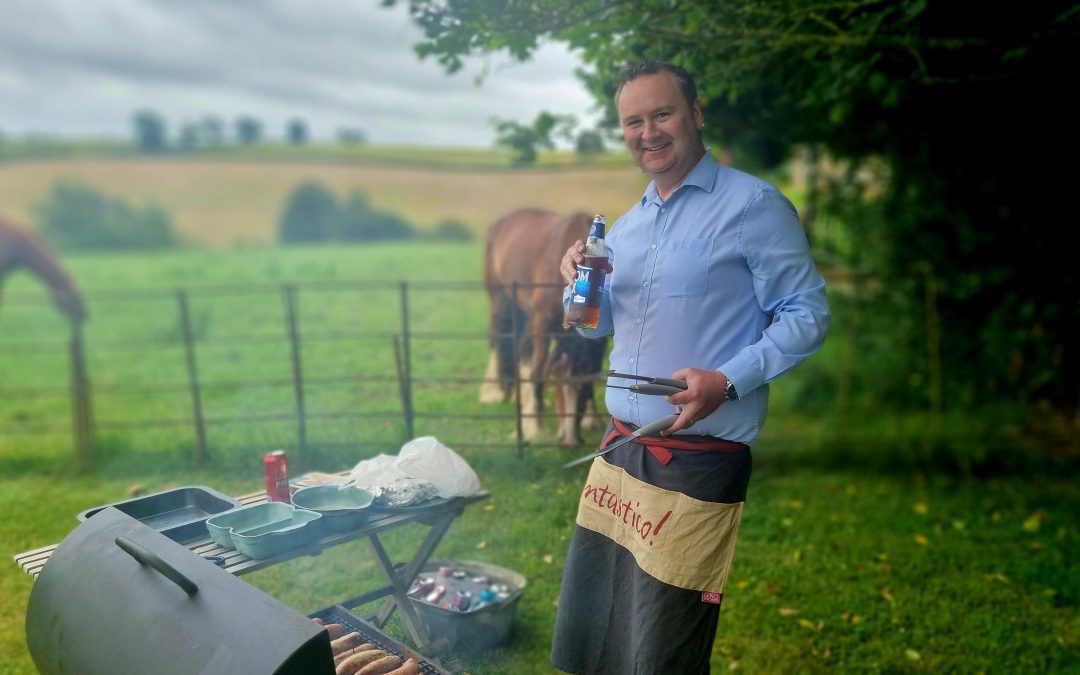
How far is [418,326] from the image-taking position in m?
5.80

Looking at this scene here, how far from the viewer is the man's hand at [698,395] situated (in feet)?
6.80

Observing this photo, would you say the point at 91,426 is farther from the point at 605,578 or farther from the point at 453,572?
the point at 605,578

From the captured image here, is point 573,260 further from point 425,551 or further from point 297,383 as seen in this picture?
point 297,383

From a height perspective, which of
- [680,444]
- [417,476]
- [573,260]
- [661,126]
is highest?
[661,126]

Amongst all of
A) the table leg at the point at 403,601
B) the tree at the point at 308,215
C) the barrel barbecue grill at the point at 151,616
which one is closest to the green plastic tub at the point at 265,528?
the barrel barbecue grill at the point at 151,616

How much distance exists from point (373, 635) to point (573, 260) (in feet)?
5.34

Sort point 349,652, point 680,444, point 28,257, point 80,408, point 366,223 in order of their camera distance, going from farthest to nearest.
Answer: point 366,223, point 28,257, point 80,408, point 349,652, point 680,444

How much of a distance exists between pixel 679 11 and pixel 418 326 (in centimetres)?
311

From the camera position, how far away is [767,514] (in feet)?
18.1

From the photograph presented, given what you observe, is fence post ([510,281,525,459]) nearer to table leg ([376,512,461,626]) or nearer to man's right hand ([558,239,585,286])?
table leg ([376,512,461,626])

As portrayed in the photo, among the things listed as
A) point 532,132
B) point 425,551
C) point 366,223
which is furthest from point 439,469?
point 366,223

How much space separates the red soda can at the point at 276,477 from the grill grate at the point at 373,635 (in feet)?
1.66

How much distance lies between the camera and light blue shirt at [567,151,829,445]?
6.97ft

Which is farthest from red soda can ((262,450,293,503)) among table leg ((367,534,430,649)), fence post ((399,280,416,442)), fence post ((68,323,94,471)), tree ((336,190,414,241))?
tree ((336,190,414,241))
